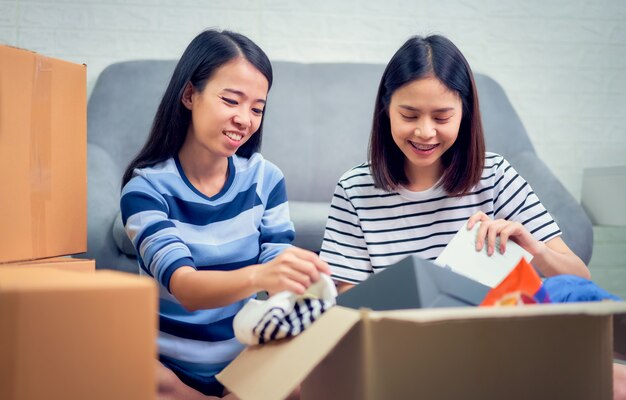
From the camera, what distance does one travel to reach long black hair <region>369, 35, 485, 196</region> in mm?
1221

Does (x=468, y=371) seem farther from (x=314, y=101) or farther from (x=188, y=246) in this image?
(x=314, y=101)

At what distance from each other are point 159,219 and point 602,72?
2167 mm

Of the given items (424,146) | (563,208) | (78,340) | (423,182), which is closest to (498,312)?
(78,340)

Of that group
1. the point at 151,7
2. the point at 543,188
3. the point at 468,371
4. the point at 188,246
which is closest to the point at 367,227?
the point at 188,246

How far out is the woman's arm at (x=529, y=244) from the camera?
1.01 m

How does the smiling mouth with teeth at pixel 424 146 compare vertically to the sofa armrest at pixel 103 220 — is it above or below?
above

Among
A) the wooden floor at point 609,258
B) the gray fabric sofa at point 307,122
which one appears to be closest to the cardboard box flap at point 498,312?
the gray fabric sofa at point 307,122

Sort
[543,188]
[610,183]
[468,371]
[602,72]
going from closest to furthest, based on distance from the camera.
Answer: [468,371] < [543,188] < [610,183] < [602,72]

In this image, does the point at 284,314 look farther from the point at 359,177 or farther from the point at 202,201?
the point at 359,177

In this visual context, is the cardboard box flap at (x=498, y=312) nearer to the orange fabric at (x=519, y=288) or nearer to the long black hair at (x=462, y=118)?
the orange fabric at (x=519, y=288)

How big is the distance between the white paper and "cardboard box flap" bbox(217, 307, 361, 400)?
325 mm

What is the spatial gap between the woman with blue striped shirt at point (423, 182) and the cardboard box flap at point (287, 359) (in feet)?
1.75

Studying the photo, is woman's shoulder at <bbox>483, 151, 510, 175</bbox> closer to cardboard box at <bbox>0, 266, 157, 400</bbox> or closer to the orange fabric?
the orange fabric

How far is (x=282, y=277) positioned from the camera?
31.5 inches
